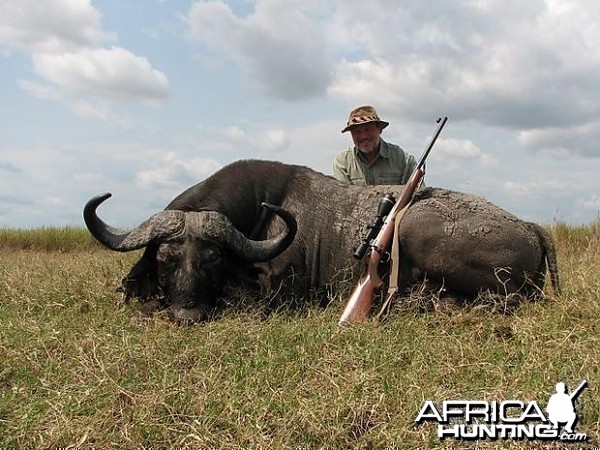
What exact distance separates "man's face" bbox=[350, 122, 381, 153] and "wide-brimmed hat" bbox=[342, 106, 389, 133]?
0.22 ft

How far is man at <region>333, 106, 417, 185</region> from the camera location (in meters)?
7.75

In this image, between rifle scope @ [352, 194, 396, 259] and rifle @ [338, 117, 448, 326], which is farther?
rifle scope @ [352, 194, 396, 259]

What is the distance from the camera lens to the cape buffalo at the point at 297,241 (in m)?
5.12

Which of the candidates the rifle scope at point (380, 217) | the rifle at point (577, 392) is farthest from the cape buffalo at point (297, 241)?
the rifle at point (577, 392)

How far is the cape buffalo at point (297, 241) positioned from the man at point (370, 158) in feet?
5.65

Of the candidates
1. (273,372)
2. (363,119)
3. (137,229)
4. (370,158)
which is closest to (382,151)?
(370,158)

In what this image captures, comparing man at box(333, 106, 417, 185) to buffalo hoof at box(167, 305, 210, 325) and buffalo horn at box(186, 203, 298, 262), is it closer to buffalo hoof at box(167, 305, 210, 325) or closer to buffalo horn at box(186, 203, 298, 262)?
buffalo horn at box(186, 203, 298, 262)

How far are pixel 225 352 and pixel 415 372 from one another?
1.14 metres

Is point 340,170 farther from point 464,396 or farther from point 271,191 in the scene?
point 464,396

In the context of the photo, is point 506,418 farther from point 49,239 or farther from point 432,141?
point 49,239

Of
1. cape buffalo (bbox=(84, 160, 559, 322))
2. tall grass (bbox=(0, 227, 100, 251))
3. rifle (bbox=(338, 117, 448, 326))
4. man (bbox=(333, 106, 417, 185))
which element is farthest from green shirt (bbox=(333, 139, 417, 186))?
tall grass (bbox=(0, 227, 100, 251))

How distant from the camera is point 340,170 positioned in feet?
26.2

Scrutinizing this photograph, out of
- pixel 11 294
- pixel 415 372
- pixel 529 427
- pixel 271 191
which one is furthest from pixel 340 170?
pixel 529 427

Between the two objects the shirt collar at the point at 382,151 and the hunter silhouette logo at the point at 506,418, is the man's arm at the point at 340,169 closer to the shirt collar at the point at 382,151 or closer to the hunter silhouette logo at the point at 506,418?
the shirt collar at the point at 382,151
